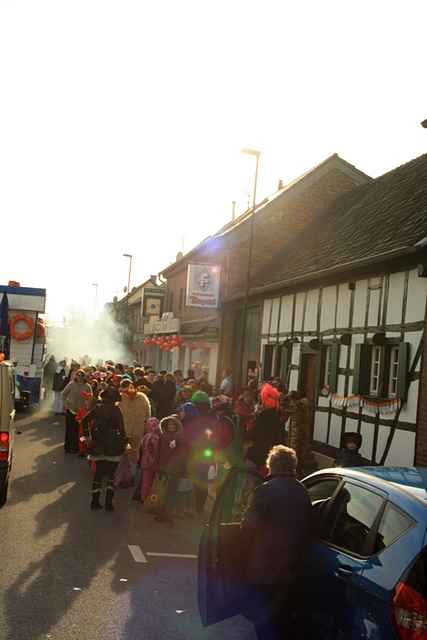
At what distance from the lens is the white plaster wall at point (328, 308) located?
1797 cm

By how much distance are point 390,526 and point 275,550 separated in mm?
1074

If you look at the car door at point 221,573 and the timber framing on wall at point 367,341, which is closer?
the car door at point 221,573

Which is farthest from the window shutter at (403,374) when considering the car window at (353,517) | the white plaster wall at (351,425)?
the car window at (353,517)

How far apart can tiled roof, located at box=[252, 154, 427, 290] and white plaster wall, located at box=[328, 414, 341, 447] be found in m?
3.16

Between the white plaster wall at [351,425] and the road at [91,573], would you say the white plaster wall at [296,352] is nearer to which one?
the white plaster wall at [351,425]

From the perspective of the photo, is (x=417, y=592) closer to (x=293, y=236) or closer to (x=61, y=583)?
(x=61, y=583)

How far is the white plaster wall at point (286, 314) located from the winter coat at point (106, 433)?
1009 cm

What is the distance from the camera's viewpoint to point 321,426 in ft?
58.9

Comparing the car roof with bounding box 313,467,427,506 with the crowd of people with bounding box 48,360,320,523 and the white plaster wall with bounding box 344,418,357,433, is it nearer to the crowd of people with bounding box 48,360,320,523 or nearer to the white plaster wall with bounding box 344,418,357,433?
the crowd of people with bounding box 48,360,320,523

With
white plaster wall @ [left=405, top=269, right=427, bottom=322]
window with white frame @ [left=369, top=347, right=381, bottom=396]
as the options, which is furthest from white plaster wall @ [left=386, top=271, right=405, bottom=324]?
window with white frame @ [left=369, top=347, right=381, bottom=396]

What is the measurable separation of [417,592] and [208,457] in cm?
786

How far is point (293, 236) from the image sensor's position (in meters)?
29.8

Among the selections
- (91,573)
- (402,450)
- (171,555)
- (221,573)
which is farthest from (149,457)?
(221,573)

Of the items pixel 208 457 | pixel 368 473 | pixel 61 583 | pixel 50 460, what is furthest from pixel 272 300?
pixel 368 473
